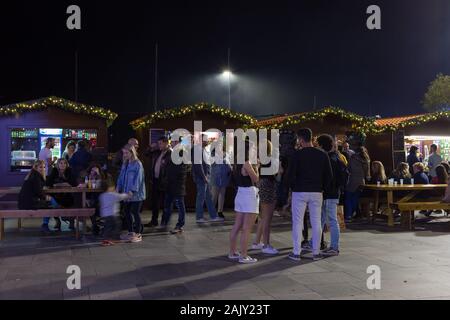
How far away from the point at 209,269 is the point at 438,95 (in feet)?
89.2

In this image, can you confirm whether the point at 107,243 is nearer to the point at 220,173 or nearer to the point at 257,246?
the point at 257,246

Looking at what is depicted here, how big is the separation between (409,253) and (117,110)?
48.3 ft

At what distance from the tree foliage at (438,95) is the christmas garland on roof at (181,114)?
19.2 meters

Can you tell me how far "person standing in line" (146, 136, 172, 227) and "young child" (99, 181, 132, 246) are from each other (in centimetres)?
127

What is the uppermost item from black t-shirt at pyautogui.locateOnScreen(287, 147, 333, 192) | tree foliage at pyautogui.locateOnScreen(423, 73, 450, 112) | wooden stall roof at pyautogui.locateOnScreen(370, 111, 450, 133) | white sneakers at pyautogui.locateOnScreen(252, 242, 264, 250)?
tree foliage at pyautogui.locateOnScreen(423, 73, 450, 112)

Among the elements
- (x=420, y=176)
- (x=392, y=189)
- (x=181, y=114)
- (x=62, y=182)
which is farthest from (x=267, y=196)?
(x=181, y=114)

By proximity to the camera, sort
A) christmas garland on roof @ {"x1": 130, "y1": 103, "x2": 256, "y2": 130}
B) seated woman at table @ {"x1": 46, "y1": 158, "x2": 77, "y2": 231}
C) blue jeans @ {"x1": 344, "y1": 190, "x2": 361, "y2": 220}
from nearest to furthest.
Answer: seated woman at table @ {"x1": 46, "y1": 158, "x2": 77, "y2": 231}
blue jeans @ {"x1": 344, "y1": 190, "x2": 361, "y2": 220}
christmas garland on roof @ {"x1": 130, "y1": 103, "x2": 256, "y2": 130}

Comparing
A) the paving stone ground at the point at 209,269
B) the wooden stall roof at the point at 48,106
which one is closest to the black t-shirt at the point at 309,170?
the paving stone ground at the point at 209,269

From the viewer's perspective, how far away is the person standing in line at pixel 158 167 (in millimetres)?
9944

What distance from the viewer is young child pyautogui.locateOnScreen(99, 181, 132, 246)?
868 cm

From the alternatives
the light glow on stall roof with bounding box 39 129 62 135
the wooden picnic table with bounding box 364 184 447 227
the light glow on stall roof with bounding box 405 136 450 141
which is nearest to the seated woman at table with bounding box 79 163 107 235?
the light glow on stall roof with bounding box 39 129 62 135

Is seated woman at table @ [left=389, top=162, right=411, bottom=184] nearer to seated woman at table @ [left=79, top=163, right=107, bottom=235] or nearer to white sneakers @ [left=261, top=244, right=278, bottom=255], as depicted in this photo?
white sneakers @ [left=261, top=244, right=278, bottom=255]

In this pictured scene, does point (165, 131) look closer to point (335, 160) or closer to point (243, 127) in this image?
point (243, 127)
